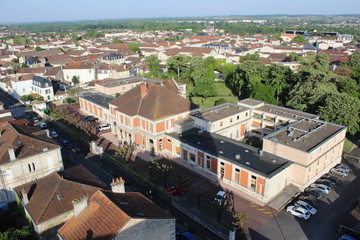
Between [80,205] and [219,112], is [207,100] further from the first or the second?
[80,205]

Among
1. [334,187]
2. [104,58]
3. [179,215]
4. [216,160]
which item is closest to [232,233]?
[179,215]

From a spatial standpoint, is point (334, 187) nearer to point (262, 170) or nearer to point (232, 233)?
point (262, 170)

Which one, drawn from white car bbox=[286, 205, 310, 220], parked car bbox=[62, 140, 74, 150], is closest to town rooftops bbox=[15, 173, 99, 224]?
parked car bbox=[62, 140, 74, 150]

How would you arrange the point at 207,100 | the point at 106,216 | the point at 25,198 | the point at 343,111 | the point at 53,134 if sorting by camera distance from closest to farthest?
1. the point at 106,216
2. the point at 25,198
3. the point at 343,111
4. the point at 53,134
5. the point at 207,100

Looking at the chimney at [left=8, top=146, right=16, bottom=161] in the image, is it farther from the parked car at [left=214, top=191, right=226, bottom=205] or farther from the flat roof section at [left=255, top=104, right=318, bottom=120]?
the flat roof section at [left=255, top=104, right=318, bottom=120]

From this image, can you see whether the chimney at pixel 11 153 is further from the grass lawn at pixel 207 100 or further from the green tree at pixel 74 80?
the green tree at pixel 74 80

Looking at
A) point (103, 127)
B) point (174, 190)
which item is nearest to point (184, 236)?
point (174, 190)
